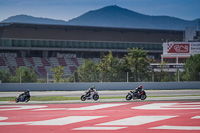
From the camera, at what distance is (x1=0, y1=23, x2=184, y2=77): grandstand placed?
6962cm

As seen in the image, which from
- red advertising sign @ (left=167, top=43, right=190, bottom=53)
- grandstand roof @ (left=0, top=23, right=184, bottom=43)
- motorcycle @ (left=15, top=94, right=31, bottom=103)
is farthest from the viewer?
grandstand roof @ (left=0, top=23, right=184, bottom=43)

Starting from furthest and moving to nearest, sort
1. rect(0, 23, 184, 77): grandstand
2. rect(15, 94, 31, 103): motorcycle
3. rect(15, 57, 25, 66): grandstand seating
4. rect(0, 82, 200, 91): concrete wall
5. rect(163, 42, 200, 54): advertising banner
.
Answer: rect(0, 23, 184, 77): grandstand → rect(15, 57, 25, 66): grandstand seating → rect(163, 42, 200, 54): advertising banner → rect(0, 82, 200, 91): concrete wall → rect(15, 94, 31, 103): motorcycle

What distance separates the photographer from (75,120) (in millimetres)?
16469

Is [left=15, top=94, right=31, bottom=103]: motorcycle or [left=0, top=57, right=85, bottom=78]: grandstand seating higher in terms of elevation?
[left=0, top=57, right=85, bottom=78]: grandstand seating

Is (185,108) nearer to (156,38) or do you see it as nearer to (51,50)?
(51,50)

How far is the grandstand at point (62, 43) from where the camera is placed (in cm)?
6962

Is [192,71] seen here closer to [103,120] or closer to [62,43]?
[103,120]

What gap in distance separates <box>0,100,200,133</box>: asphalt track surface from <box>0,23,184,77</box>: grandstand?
4541cm

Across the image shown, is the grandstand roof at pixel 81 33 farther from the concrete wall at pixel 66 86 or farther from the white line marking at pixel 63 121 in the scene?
the white line marking at pixel 63 121

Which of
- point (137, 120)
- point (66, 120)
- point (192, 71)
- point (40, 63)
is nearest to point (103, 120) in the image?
point (137, 120)

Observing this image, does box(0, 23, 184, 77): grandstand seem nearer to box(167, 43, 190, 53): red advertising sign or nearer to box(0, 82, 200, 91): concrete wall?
box(167, 43, 190, 53): red advertising sign

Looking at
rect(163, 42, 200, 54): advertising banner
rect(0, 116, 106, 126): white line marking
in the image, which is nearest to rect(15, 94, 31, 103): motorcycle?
rect(0, 116, 106, 126): white line marking

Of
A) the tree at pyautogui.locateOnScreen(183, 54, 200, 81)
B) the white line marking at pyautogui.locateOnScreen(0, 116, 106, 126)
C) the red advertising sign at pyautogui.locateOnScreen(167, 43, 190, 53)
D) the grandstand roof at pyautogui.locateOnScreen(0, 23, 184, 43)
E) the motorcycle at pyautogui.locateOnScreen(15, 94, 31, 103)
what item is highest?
the grandstand roof at pyautogui.locateOnScreen(0, 23, 184, 43)

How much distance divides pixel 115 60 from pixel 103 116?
103 feet
